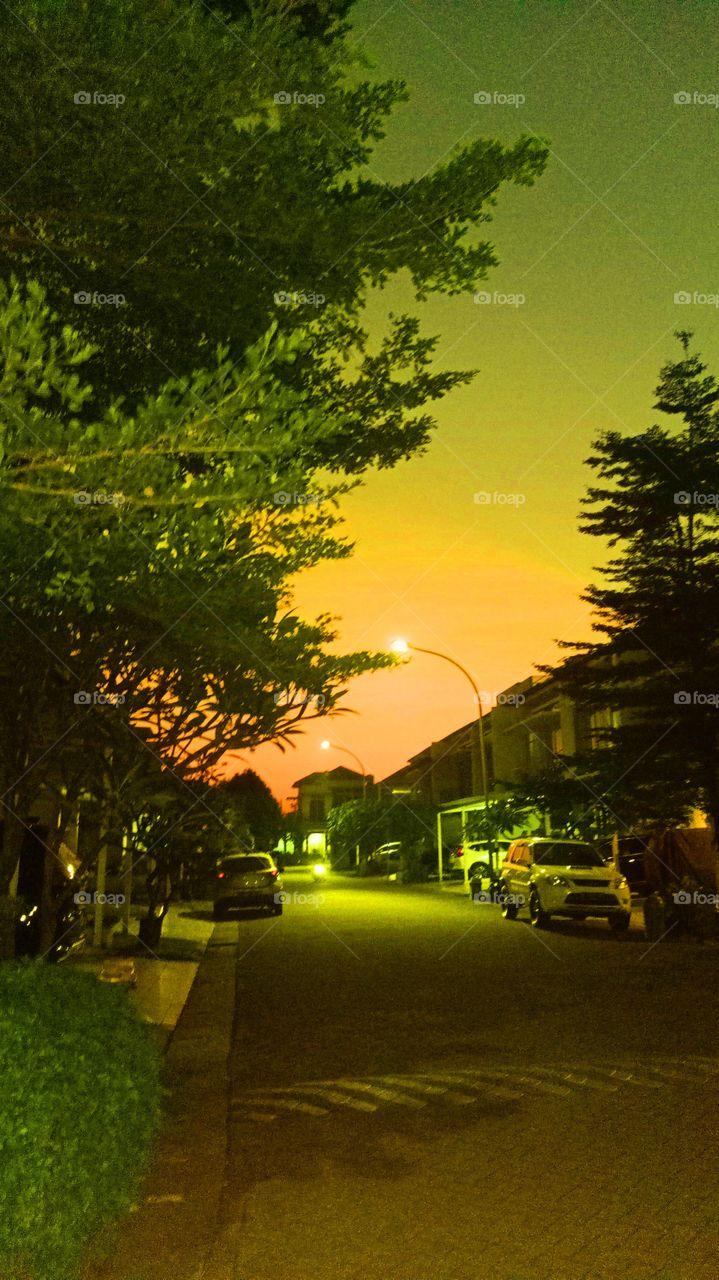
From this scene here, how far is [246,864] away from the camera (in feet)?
102

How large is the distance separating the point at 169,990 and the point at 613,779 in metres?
13.0

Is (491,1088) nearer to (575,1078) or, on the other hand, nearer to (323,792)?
(575,1078)

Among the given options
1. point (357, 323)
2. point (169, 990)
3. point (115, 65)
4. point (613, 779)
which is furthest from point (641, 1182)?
point (613, 779)

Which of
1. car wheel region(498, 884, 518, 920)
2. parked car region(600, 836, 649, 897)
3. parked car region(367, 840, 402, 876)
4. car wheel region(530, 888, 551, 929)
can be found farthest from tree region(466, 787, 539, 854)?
parked car region(367, 840, 402, 876)

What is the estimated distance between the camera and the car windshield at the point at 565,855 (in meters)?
25.2

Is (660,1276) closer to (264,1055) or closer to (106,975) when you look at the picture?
(264,1055)

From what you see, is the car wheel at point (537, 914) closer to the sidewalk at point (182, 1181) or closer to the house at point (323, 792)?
the sidewalk at point (182, 1181)

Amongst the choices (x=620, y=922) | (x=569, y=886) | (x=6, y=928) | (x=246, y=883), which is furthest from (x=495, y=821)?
(x=6, y=928)

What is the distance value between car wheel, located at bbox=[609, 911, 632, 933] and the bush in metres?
18.4

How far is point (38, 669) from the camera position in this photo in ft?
30.2

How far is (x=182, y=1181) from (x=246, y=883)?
24.5m

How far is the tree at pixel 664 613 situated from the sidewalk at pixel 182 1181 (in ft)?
49.6

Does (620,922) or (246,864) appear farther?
(246,864)

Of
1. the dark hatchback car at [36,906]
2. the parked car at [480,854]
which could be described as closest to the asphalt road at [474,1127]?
the dark hatchback car at [36,906]
